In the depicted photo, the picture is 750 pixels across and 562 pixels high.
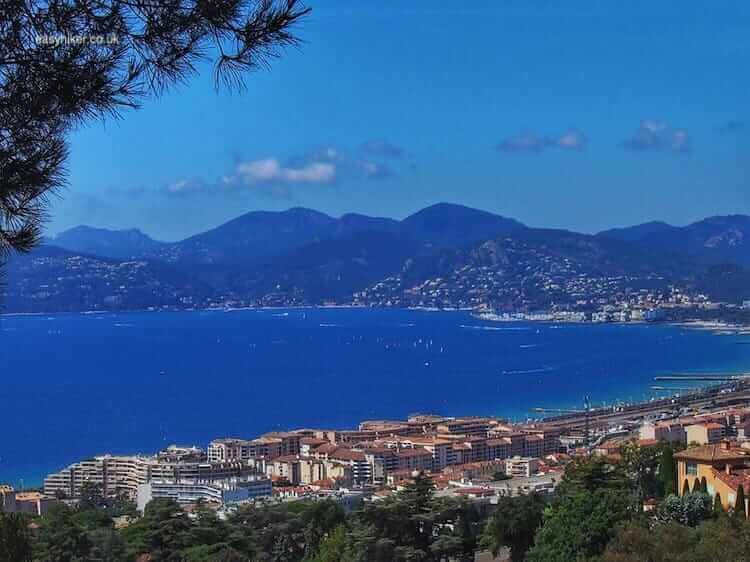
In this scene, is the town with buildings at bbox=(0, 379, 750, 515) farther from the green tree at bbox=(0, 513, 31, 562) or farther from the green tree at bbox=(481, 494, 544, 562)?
the green tree at bbox=(0, 513, 31, 562)

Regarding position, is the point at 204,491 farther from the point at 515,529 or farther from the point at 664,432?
the point at 515,529

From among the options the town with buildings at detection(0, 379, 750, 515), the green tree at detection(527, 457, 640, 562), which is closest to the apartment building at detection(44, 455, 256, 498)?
the town with buildings at detection(0, 379, 750, 515)

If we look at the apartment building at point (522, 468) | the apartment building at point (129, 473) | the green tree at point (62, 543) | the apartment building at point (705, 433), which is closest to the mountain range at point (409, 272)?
the apartment building at point (129, 473)

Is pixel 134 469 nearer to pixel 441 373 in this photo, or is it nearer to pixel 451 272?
pixel 441 373

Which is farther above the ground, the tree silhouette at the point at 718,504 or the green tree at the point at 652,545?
the green tree at the point at 652,545

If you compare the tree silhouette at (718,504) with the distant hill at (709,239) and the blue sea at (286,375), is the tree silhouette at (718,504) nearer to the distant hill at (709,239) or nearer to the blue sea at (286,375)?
the blue sea at (286,375)
